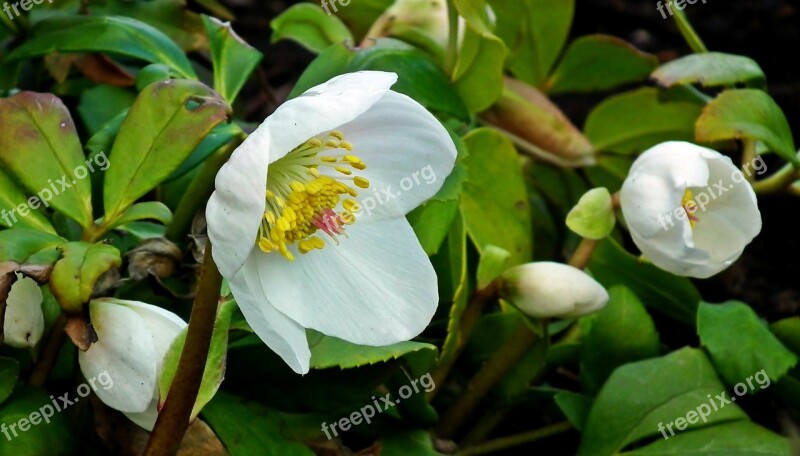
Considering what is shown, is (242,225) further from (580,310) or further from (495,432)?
(495,432)

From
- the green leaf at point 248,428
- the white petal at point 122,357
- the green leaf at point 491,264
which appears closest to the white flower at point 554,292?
the green leaf at point 491,264

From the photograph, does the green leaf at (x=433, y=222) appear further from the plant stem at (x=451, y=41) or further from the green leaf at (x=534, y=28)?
the green leaf at (x=534, y=28)

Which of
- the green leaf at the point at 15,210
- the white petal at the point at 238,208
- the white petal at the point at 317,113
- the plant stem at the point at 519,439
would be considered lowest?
the plant stem at the point at 519,439

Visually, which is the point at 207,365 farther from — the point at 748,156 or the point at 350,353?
the point at 748,156

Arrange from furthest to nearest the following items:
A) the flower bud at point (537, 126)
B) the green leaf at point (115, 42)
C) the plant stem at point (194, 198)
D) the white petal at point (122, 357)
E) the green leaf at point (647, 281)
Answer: the flower bud at point (537, 126), the green leaf at point (647, 281), the green leaf at point (115, 42), the plant stem at point (194, 198), the white petal at point (122, 357)

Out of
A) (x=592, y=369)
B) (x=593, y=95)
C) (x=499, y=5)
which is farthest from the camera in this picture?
(x=593, y=95)

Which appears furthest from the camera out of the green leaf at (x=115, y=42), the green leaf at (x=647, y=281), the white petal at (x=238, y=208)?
the green leaf at (x=647, y=281)

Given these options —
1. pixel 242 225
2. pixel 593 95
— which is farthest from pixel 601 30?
pixel 242 225

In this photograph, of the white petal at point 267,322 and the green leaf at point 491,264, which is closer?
Result: the white petal at point 267,322
